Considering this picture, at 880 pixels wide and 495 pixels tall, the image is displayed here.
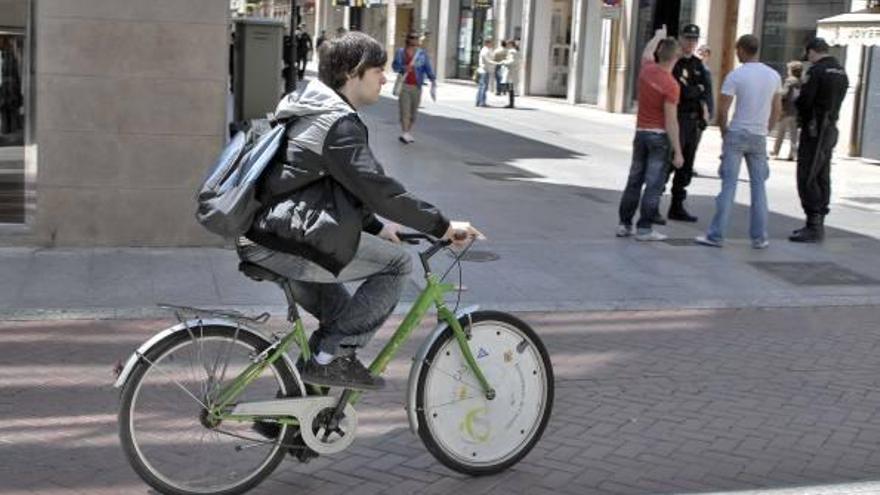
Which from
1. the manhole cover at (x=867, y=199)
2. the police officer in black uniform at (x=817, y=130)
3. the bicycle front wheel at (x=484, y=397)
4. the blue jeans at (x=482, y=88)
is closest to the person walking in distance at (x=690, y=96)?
the police officer in black uniform at (x=817, y=130)

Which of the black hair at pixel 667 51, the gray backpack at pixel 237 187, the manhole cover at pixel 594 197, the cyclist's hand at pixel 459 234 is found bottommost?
the manhole cover at pixel 594 197

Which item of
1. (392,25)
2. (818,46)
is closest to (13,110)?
(818,46)

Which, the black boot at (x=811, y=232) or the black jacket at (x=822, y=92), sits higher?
the black jacket at (x=822, y=92)

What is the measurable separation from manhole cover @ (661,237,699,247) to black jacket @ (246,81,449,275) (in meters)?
6.71

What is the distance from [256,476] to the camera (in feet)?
14.2

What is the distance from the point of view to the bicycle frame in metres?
4.18

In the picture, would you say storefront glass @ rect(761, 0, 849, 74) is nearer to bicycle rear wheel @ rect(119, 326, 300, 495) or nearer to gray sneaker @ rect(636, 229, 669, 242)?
gray sneaker @ rect(636, 229, 669, 242)

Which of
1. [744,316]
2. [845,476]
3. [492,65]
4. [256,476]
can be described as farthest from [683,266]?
[492,65]

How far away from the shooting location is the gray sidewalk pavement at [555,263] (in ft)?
26.2

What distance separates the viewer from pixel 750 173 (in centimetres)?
1018

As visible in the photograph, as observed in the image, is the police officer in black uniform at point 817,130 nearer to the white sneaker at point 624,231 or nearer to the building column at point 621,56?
the white sneaker at point 624,231

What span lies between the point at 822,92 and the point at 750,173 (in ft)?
3.97

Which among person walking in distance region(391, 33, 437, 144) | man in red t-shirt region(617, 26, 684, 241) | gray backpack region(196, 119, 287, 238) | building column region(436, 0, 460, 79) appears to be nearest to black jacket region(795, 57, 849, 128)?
man in red t-shirt region(617, 26, 684, 241)

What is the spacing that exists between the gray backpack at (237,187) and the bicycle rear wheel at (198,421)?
1.34ft
